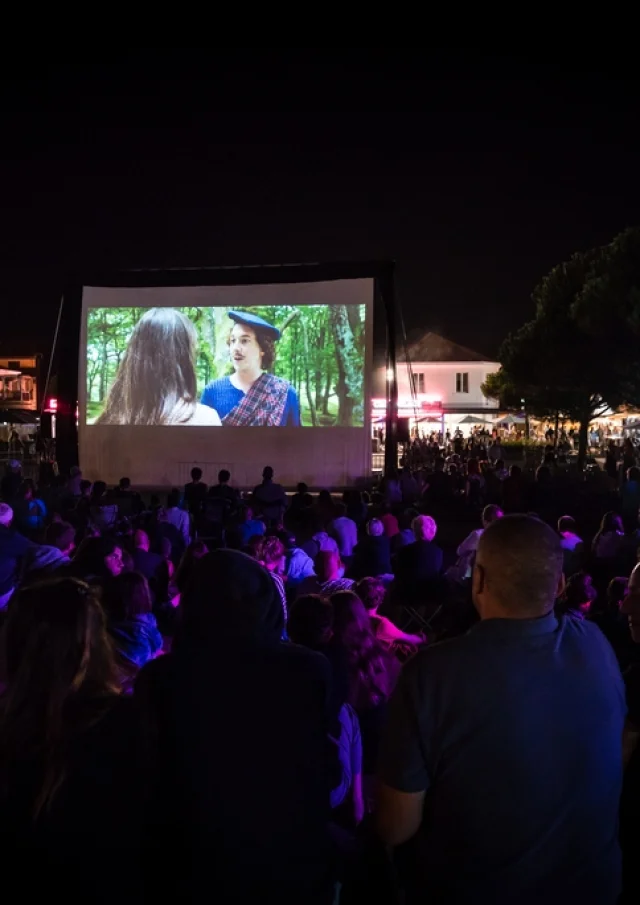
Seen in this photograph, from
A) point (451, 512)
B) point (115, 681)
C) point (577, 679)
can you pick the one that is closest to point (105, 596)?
point (115, 681)

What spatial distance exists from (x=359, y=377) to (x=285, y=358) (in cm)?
159

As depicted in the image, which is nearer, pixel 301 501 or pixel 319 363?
pixel 301 501

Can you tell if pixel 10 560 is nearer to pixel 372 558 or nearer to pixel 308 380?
pixel 372 558

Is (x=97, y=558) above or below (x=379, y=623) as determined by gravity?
above

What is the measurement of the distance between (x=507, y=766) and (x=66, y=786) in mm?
901

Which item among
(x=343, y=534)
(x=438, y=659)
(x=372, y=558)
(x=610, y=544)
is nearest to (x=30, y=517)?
(x=343, y=534)

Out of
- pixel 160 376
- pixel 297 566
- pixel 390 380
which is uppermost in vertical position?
pixel 160 376

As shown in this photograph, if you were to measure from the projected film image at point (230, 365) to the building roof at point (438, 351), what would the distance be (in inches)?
1361

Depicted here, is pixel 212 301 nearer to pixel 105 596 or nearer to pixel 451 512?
pixel 451 512

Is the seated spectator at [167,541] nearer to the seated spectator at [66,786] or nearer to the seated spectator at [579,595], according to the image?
the seated spectator at [579,595]

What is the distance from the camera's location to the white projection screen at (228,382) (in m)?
16.9

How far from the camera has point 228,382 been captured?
17.0 metres

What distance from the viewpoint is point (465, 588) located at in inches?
211

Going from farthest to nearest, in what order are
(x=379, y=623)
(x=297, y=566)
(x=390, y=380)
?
(x=390, y=380)
(x=297, y=566)
(x=379, y=623)
